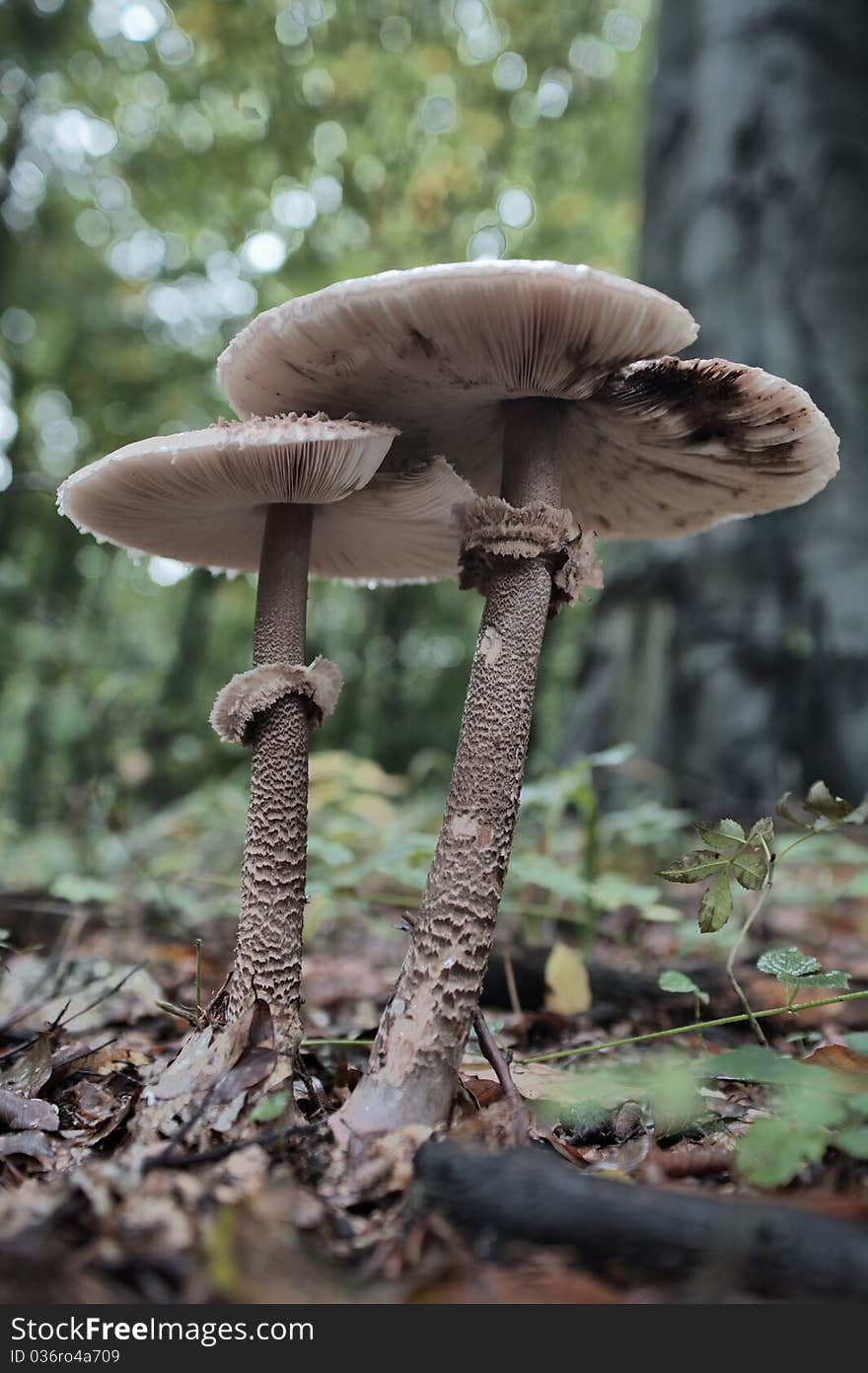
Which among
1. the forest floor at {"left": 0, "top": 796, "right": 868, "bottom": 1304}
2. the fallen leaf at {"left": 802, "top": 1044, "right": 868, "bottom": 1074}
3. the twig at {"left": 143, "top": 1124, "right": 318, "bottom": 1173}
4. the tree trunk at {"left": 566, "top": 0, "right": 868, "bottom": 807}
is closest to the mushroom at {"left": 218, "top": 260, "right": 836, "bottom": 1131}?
the twig at {"left": 143, "top": 1124, "right": 318, "bottom": 1173}

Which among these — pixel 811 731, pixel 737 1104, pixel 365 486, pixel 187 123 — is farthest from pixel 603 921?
pixel 187 123

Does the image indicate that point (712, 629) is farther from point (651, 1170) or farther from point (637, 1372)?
point (637, 1372)

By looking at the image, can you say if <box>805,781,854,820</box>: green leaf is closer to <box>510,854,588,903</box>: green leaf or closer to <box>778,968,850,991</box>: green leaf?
<box>778,968,850,991</box>: green leaf

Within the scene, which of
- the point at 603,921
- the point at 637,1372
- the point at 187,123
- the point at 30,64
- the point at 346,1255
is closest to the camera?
the point at 637,1372

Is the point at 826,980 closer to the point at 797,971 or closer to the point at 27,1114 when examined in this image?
the point at 797,971

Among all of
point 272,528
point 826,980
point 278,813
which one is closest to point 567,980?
point 826,980
